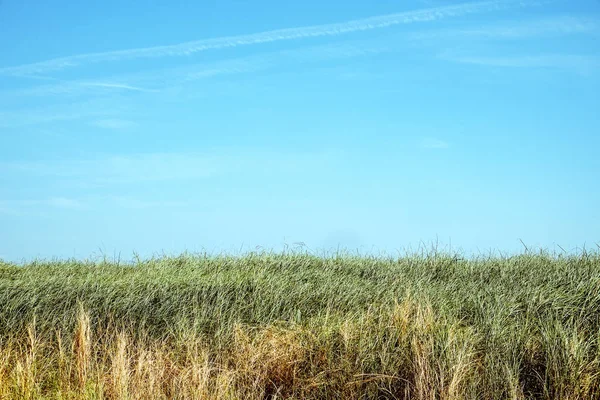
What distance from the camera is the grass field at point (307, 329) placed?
5.34 metres

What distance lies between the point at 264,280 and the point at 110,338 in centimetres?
246

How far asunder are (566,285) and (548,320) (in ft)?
6.36

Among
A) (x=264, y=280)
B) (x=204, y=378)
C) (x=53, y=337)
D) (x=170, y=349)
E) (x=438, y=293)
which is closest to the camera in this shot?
(x=204, y=378)

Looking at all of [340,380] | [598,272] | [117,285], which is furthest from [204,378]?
[598,272]

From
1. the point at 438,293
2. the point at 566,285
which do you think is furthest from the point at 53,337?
the point at 566,285

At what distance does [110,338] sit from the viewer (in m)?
6.81

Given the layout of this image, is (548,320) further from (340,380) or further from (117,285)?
(117,285)

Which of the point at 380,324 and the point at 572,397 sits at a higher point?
the point at 380,324

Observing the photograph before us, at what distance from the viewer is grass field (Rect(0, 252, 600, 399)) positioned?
17.5ft

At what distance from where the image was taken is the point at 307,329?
6.18 metres

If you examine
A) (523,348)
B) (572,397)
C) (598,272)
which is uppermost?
(598,272)

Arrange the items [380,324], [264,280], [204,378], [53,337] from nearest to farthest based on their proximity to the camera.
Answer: [204,378] → [380,324] → [53,337] → [264,280]

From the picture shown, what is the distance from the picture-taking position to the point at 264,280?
8.60 m

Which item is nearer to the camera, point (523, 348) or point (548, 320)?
point (523, 348)
